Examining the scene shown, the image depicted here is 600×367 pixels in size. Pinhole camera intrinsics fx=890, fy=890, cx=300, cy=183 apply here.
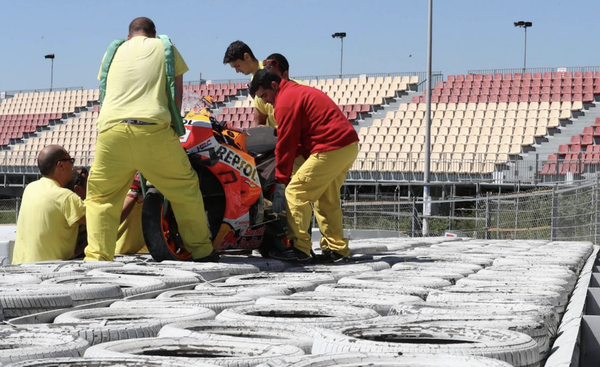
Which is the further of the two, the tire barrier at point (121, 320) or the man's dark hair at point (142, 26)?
the man's dark hair at point (142, 26)

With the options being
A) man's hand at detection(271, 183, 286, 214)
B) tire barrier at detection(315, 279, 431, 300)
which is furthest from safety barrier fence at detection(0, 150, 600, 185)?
tire barrier at detection(315, 279, 431, 300)

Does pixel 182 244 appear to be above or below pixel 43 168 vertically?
below

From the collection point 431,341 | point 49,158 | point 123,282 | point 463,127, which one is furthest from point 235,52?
point 463,127

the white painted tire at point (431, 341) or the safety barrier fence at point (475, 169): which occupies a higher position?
the white painted tire at point (431, 341)

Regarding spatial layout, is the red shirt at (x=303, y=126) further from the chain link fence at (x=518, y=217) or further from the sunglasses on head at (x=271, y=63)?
the chain link fence at (x=518, y=217)

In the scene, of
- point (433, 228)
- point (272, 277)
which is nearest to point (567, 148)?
point (433, 228)

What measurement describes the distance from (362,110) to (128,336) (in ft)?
106

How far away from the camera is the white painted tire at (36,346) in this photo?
83.0 inches

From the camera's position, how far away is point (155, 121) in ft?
17.8

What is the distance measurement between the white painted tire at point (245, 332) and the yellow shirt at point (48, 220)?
11.0 feet

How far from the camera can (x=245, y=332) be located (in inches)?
99.9

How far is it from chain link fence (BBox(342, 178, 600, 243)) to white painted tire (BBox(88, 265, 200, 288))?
9.26 meters

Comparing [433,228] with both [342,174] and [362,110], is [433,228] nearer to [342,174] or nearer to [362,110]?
[342,174]

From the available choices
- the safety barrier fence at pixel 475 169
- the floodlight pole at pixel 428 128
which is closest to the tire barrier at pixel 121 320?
the floodlight pole at pixel 428 128
